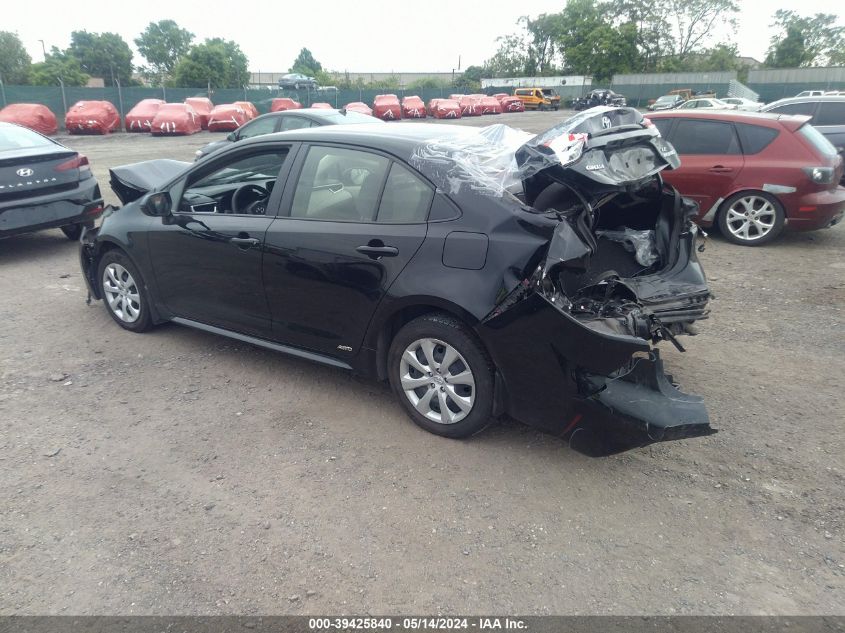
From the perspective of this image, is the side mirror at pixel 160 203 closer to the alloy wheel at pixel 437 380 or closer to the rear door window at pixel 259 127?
the alloy wheel at pixel 437 380

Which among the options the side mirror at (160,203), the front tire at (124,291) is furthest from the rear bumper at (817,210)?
the front tire at (124,291)

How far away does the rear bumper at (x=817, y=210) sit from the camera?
7398mm

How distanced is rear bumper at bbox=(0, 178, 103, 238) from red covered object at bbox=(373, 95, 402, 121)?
29.2 metres

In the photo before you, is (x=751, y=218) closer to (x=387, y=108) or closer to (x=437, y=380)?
(x=437, y=380)

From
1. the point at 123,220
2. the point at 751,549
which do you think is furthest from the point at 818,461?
the point at 123,220

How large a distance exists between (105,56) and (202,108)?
45.6 metres

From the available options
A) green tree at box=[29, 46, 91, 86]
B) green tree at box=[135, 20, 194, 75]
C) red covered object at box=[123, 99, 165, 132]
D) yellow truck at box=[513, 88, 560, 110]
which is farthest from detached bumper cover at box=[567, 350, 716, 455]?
green tree at box=[135, 20, 194, 75]

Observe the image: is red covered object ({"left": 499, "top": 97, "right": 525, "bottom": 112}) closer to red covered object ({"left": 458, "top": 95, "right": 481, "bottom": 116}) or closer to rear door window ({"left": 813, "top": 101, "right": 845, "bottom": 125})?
red covered object ({"left": 458, "top": 95, "right": 481, "bottom": 116})

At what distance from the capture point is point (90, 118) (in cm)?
2630

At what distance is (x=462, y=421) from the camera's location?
3617 millimetres

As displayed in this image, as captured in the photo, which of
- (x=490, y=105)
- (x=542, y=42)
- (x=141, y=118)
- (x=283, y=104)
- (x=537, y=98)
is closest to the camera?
(x=141, y=118)

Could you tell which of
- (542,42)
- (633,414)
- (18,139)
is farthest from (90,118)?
(542,42)

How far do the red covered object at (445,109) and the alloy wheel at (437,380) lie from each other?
1439 inches

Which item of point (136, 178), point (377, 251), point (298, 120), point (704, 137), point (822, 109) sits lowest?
point (136, 178)
